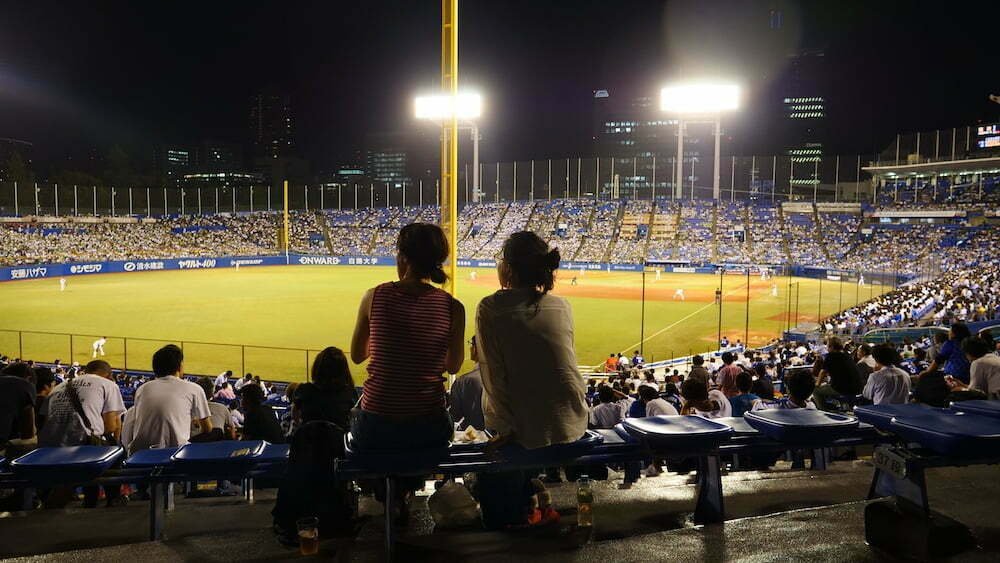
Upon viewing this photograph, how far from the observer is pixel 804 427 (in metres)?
4.22

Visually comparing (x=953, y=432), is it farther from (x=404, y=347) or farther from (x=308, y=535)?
(x=308, y=535)

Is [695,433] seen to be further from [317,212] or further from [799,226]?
[317,212]

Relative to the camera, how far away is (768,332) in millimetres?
30844

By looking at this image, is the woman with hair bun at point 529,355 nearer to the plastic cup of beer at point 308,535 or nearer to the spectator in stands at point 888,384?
the plastic cup of beer at point 308,535

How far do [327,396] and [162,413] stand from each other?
1.85 meters

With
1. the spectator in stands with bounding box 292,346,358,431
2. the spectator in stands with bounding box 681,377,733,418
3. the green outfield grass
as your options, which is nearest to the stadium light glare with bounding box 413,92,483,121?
the green outfield grass

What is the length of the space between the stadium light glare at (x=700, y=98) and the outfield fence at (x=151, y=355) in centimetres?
5983

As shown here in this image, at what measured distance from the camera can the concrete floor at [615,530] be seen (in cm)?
377

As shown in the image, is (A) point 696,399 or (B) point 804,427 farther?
(A) point 696,399

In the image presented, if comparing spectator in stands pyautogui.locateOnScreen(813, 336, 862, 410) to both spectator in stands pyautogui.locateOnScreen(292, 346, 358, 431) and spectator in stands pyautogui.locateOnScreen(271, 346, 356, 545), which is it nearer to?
spectator in stands pyautogui.locateOnScreen(292, 346, 358, 431)

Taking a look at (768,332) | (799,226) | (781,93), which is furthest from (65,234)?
(781,93)

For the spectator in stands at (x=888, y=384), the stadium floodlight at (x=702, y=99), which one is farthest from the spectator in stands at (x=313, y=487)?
the stadium floodlight at (x=702, y=99)

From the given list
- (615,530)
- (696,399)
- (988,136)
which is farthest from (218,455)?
(988,136)

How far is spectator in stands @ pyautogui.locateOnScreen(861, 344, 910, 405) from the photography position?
7770 millimetres
